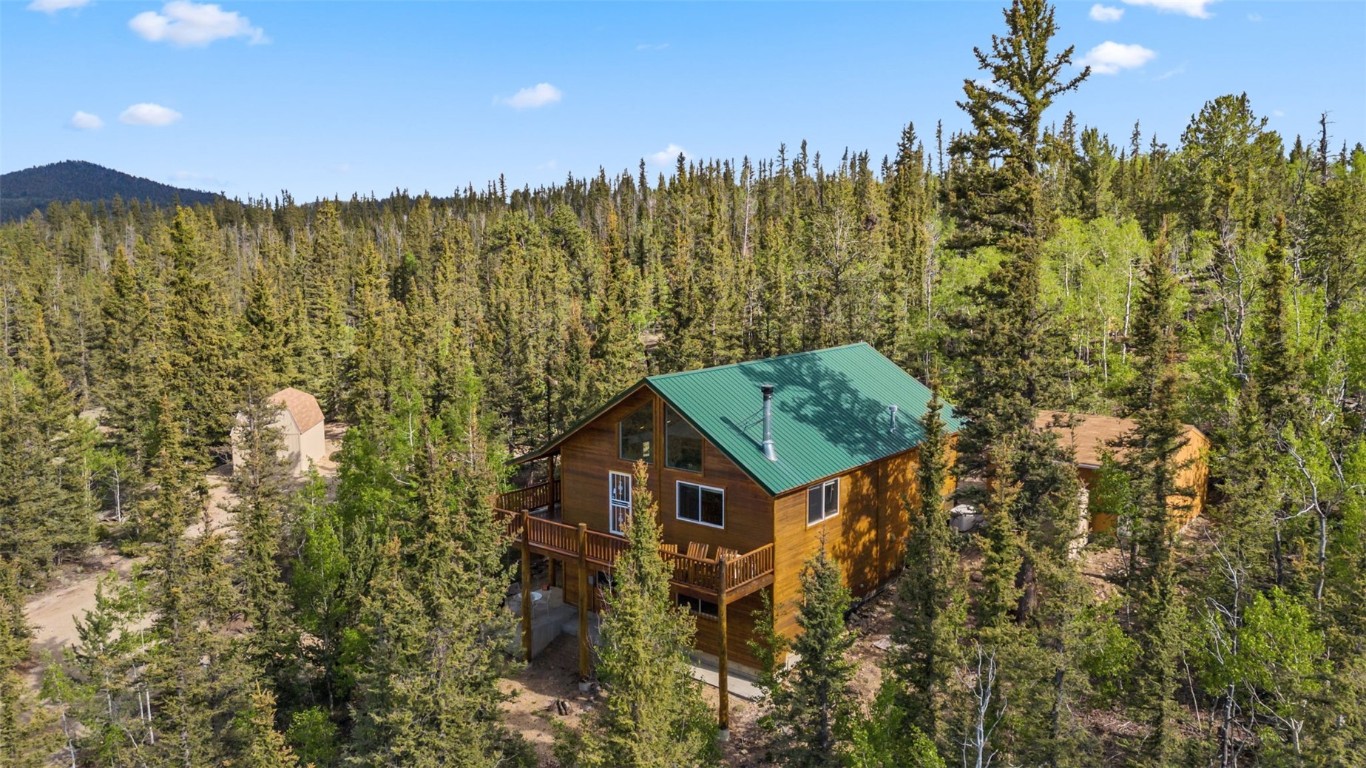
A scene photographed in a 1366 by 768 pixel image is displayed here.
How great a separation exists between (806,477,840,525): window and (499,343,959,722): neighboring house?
0.05 m

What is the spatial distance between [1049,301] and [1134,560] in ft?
70.5

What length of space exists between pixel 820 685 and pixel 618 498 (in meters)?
9.96

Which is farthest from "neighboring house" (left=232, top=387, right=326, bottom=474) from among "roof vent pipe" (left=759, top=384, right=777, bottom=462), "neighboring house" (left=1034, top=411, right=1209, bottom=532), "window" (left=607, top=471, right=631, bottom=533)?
"neighboring house" (left=1034, top=411, right=1209, bottom=532)

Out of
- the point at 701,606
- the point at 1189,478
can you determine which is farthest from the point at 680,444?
the point at 1189,478

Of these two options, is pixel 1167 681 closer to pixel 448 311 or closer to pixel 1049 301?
pixel 1049 301

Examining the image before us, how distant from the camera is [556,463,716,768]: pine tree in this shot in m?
12.7

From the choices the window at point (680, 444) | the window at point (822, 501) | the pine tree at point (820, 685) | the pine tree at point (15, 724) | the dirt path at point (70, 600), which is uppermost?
the window at point (680, 444)

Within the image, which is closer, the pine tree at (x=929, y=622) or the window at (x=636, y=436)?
the pine tree at (x=929, y=622)

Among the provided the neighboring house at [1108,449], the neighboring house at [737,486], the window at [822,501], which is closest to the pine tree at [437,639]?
the neighboring house at [737,486]

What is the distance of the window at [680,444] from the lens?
71.4 feet

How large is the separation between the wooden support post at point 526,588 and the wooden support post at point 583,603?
1.97 m

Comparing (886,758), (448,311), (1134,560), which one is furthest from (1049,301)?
(448,311)

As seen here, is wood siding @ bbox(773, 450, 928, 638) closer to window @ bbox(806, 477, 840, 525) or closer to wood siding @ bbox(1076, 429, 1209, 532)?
window @ bbox(806, 477, 840, 525)

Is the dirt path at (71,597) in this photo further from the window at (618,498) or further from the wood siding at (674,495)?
the window at (618,498)
